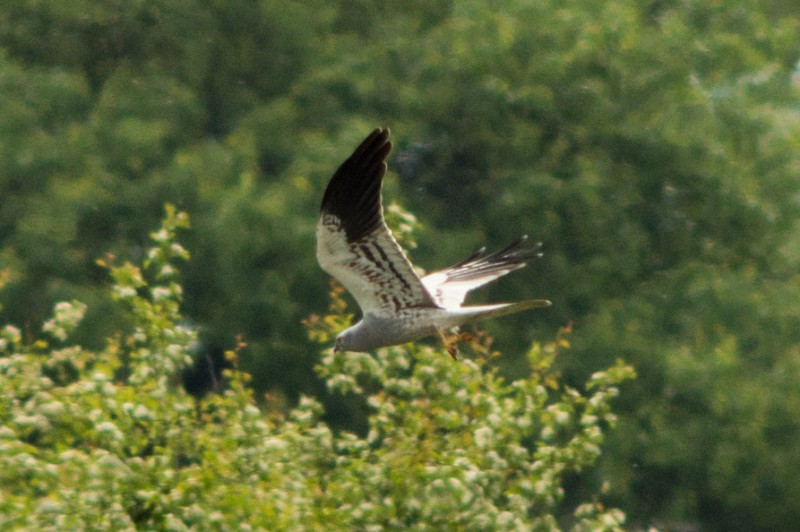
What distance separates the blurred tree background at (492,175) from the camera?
21.9 m

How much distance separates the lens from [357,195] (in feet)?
25.9

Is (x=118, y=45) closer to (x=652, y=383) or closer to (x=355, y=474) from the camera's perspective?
(x=652, y=383)

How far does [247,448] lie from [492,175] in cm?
1573

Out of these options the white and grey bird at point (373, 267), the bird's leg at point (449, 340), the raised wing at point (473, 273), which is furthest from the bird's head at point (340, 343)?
the raised wing at point (473, 273)

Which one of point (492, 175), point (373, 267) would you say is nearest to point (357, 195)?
point (373, 267)

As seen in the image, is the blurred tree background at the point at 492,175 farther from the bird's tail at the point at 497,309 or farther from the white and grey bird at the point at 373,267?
the bird's tail at the point at 497,309

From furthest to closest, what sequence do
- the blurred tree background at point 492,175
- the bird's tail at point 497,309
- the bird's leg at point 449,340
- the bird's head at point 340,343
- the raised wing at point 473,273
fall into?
1. the blurred tree background at point 492,175
2. the raised wing at point 473,273
3. the bird's head at point 340,343
4. the bird's leg at point 449,340
5. the bird's tail at point 497,309

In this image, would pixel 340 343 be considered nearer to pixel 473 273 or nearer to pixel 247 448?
pixel 247 448

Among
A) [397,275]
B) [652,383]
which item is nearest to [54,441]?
[397,275]

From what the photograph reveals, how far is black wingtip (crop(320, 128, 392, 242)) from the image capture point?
310 inches

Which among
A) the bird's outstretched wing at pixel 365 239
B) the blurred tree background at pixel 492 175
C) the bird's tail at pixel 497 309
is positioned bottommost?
the bird's tail at pixel 497 309

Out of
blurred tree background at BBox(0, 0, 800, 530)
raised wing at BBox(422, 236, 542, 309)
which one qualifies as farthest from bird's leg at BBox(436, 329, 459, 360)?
blurred tree background at BBox(0, 0, 800, 530)

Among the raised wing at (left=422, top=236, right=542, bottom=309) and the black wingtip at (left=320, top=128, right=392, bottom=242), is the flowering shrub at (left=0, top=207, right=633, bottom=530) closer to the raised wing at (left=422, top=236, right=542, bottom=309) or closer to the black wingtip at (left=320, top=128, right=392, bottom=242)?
the raised wing at (left=422, top=236, right=542, bottom=309)

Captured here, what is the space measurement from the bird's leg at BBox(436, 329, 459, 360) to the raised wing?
757 millimetres
